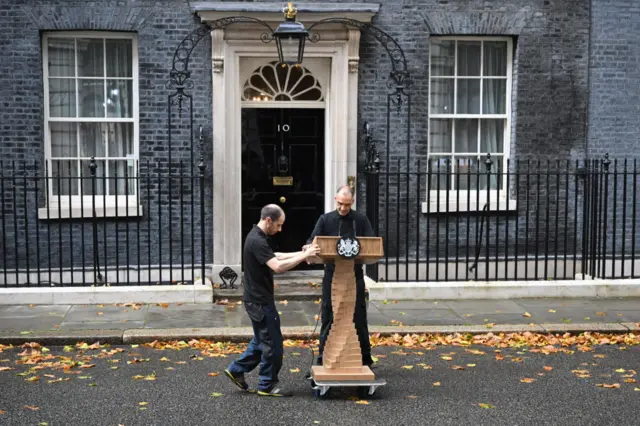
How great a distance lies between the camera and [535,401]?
270 inches

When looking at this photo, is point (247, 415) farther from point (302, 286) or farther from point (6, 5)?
point (6, 5)

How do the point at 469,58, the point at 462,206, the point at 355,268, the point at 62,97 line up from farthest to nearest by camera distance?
1. the point at 469,58
2. the point at 462,206
3. the point at 62,97
4. the point at 355,268

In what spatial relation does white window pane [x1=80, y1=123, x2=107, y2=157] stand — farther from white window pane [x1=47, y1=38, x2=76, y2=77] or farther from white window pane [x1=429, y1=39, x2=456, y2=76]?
white window pane [x1=429, y1=39, x2=456, y2=76]

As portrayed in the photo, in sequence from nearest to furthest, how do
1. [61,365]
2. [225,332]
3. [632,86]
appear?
[61,365], [225,332], [632,86]

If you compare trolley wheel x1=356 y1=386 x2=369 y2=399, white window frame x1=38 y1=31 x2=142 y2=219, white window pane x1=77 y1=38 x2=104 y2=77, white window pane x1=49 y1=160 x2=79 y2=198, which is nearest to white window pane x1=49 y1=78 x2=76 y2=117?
white window frame x1=38 y1=31 x2=142 y2=219

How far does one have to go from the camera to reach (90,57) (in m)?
11.8

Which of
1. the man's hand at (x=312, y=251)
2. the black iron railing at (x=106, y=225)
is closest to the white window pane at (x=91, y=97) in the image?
the black iron railing at (x=106, y=225)

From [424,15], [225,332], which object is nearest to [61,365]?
[225,332]

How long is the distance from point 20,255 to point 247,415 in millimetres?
6263

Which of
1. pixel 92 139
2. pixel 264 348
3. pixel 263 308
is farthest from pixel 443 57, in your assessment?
pixel 264 348

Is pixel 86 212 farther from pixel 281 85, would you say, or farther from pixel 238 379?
pixel 238 379

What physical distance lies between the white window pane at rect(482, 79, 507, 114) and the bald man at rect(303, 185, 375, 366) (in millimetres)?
5375

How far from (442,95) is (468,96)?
39 cm

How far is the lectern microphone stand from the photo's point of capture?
269 inches
